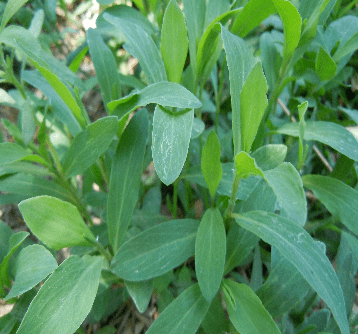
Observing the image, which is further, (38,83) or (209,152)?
(38,83)

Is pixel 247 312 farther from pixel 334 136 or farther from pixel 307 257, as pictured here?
pixel 334 136

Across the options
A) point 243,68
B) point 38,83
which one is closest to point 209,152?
point 243,68

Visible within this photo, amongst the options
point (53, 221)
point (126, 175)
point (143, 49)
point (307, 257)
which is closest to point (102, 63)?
point (143, 49)

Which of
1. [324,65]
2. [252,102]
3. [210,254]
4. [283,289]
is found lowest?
[283,289]

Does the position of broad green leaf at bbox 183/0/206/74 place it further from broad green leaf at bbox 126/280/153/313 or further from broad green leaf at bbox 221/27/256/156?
broad green leaf at bbox 126/280/153/313

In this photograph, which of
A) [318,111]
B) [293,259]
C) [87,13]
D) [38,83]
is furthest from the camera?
[87,13]

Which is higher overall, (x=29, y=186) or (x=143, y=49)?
(x=143, y=49)

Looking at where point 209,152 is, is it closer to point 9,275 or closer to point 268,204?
point 268,204
